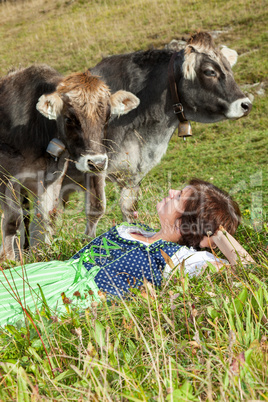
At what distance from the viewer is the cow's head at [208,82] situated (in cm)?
473

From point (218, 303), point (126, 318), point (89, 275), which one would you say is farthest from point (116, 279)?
point (218, 303)

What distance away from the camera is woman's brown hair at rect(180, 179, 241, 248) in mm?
Answer: 2910

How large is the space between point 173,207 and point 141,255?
0.43 meters

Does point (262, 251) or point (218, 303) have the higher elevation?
point (218, 303)

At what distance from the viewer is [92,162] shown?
12.9 feet

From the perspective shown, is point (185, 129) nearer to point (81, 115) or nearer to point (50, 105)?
point (81, 115)

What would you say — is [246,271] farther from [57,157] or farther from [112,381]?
[57,157]

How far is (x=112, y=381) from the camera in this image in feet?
5.48

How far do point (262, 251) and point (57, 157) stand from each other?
231 cm

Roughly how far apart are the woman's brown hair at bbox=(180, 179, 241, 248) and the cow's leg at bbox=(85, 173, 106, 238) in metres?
1.74

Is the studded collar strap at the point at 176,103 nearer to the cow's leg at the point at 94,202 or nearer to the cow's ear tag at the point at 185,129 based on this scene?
the cow's ear tag at the point at 185,129

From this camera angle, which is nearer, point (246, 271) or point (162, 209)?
point (246, 271)

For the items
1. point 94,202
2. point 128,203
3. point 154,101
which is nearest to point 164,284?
point 94,202

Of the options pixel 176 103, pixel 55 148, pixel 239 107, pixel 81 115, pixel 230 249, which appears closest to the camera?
pixel 230 249
